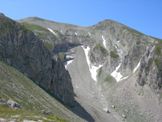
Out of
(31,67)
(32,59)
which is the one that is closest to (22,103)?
(31,67)

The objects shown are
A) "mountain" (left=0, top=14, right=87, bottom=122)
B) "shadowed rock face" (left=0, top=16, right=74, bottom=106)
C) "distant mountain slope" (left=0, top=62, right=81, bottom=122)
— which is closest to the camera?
"distant mountain slope" (left=0, top=62, right=81, bottom=122)

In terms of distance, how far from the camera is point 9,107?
49.6m

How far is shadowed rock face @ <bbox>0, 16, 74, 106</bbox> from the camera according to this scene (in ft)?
495

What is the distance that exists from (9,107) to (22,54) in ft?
374

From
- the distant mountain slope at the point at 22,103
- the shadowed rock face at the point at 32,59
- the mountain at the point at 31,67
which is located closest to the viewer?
the distant mountain slope at the point at 22,103

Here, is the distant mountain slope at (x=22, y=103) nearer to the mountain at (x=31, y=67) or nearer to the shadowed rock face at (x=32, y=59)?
the mountain at (x=31, y=67)

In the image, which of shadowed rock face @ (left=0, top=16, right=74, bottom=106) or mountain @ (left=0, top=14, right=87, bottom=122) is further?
shadowed rock face @ (left=0, top=16, right=74, bottom=106)

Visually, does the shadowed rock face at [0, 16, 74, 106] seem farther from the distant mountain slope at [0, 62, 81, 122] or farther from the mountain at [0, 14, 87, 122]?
the distant mountain slope at [0, 62, 81, 122]

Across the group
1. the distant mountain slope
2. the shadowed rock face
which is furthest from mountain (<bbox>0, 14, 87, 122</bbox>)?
the distant mountain slope

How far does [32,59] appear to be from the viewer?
172 m

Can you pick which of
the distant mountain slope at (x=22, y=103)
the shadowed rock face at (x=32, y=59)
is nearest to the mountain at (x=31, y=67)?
the shadowed rock face at (x=32, y=59)

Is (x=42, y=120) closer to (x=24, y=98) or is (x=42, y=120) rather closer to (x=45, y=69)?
(x=24, y=98)

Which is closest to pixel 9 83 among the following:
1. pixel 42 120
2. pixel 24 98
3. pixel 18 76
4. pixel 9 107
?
pixel 24 98

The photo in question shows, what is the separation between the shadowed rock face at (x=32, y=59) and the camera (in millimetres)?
151000
